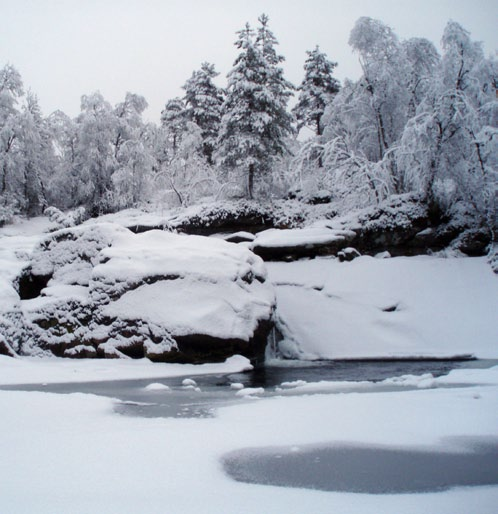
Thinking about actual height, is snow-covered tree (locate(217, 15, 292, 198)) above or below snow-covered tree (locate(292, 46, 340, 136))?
below

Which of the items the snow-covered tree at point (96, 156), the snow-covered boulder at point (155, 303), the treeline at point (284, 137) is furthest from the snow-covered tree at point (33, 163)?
the snow-covered boulder at point (155, 303)

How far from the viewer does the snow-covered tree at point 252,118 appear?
20.8 metres

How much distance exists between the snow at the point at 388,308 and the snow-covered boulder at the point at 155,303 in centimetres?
210

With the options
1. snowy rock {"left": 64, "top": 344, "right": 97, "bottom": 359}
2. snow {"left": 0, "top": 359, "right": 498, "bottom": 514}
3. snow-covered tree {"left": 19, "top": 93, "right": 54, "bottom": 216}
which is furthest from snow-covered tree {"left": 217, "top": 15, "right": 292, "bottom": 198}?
snow {"left": 0, "top": 359, "right": 498, "bottom": 514}

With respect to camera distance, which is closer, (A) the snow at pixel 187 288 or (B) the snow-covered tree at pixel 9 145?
(A) the snow at pixel 187 288

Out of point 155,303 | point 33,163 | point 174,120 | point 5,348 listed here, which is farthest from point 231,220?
point 174,120

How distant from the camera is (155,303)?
845cm

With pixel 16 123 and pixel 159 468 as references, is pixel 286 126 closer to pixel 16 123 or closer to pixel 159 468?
pixel 16 123

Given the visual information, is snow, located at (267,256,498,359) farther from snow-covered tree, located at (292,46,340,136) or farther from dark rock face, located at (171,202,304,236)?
snow-covered tree, located at (292,46,340,136)

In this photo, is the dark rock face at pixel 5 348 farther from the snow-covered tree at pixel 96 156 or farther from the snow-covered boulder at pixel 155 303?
the snow-covered tree at pixel 96 156

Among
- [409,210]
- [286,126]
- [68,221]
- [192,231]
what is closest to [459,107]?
[409,210]

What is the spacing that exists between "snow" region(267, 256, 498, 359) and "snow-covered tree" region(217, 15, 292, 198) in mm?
8793

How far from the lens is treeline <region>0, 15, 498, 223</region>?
1461 cm

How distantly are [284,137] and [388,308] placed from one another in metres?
13.7
